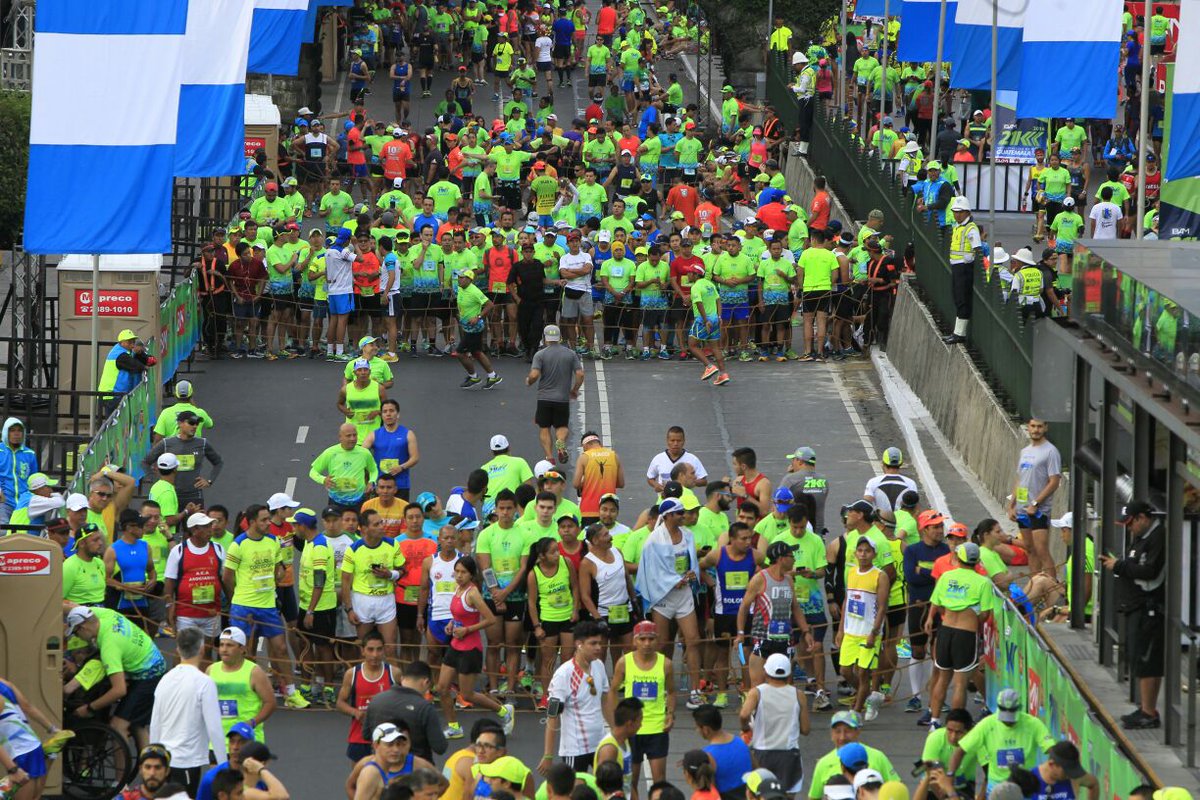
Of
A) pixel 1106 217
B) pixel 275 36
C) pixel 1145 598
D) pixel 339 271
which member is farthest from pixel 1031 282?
pixel 275 36

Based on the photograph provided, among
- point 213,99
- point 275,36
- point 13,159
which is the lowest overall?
point 13,159

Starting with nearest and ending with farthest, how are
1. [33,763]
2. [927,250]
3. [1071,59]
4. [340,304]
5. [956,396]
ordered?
[33,763] → [1071,59] → [956,396] → [340,304] → [927,250]

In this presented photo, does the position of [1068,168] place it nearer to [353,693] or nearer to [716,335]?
[716,335]

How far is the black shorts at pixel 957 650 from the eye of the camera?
16734 millimetres

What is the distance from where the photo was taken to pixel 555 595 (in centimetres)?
1767

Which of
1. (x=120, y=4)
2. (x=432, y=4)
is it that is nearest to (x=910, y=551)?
(x=120, y=4)

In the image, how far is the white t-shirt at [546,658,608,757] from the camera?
14938mm

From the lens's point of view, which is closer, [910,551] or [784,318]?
[910,551]

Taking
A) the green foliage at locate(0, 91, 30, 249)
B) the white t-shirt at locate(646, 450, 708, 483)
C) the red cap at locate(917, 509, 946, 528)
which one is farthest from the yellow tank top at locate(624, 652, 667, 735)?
the green foliage at locate(0, 91, 30, 249)

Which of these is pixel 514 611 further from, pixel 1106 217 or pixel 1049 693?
pixel 1106 217

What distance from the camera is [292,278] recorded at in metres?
28.6

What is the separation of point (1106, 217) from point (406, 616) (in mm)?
16425

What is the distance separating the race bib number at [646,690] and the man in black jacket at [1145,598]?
2983 millimetres

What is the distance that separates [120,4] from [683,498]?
7.51 m
